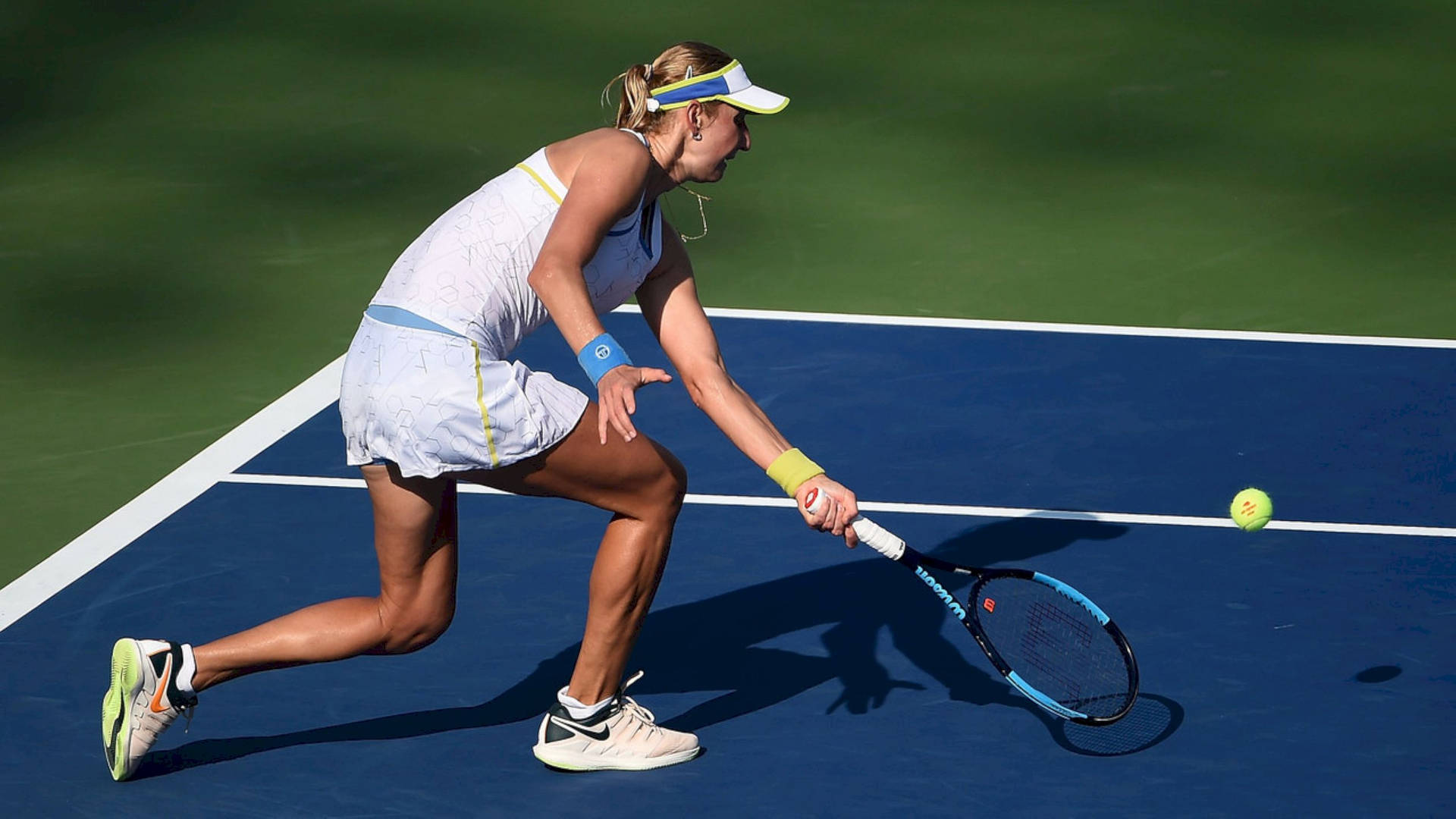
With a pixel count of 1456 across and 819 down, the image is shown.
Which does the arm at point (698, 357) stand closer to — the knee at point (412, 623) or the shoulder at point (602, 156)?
the shoulder at point (602, 156)

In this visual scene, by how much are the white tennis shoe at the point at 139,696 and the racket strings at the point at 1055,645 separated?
1.89 m

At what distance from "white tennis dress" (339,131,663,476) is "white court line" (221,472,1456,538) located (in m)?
1.72

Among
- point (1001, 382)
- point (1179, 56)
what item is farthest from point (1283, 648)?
point (1179, 56)

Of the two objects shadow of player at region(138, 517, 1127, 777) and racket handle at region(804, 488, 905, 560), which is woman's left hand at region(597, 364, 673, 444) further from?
shadow of player at region(138, 517, 1127, 777)

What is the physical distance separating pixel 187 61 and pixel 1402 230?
21.4ft

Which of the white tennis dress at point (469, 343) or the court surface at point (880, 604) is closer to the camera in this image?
the white tennis dress at point (469, 343)

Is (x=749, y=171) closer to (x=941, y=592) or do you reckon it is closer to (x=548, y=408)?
(x=941, y=592)

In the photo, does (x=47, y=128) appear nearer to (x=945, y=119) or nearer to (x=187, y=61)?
(x=187, y=61)

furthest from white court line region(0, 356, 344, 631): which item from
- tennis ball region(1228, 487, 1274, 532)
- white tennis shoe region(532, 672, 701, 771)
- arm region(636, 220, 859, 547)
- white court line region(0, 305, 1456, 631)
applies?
tennis ball region(1228, 487, 1274, 532)

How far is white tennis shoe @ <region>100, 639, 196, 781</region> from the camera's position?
181 inches

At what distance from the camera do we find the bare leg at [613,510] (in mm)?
4453

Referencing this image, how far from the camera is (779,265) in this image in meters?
8.73

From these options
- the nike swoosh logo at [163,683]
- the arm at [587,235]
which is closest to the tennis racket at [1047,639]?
the arm at [587,235]

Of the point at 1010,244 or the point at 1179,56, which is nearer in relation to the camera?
the point at 1010,244
